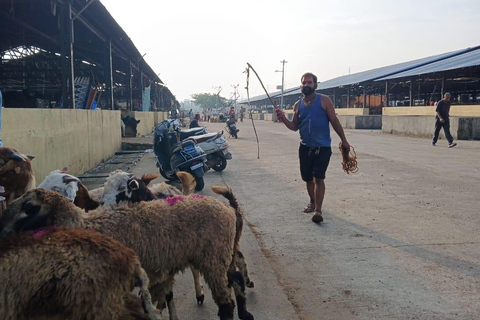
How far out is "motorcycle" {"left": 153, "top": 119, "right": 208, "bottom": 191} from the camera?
834cm

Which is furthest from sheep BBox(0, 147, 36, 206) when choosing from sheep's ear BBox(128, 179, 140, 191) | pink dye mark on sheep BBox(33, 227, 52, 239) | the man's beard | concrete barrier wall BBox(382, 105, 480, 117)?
concrete barrier wall BBox(382, 105, 480, 117)

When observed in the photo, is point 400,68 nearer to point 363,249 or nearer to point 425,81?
point 425,81

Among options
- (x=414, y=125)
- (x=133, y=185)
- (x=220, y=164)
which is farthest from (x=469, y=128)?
(x=133, y=185)

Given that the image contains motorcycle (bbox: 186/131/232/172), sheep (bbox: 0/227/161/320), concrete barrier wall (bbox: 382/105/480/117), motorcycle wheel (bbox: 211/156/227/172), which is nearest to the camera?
sheep (bbox: 0/227/161/320)

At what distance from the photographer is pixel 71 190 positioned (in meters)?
3.18

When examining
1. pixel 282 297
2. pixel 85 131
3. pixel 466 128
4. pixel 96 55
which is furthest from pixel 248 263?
pixel 96 55

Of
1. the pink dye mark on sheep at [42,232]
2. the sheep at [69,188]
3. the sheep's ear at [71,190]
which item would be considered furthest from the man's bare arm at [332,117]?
the pink dye mark on sheep at [42,232]

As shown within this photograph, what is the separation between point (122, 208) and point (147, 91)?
2784 cm

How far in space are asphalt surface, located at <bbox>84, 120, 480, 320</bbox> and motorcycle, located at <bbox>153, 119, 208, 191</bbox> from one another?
0.49 meters

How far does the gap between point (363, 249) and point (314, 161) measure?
162 cm

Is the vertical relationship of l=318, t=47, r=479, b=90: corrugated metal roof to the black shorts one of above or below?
above

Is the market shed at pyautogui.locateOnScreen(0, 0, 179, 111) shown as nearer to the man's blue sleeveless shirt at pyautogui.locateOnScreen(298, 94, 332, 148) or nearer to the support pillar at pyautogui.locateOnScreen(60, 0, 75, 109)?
the support pillar at pyautogui.locateOnScreen(60, 0, 75, 109)

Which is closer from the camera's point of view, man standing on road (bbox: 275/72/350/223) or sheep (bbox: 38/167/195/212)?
sheep (bbox: 38/167/195/212)

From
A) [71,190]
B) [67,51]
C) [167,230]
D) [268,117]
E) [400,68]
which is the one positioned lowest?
[167,230]
